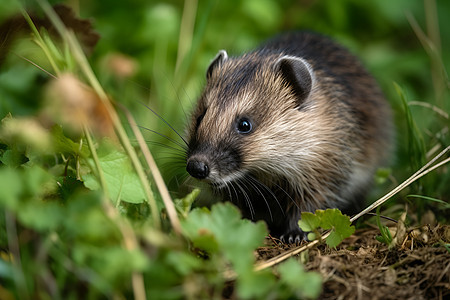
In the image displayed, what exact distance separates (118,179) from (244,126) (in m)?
1.06

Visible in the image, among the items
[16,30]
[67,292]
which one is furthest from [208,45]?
[67,292]

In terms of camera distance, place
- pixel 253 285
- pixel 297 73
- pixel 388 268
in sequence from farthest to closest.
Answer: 1. pixel 297 73
2. pixel 388 268
3. pixel 253 285

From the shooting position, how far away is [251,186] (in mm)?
3891

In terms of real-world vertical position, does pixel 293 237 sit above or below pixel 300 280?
below

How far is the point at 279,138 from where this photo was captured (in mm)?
3729

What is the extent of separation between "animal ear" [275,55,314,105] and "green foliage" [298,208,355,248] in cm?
130

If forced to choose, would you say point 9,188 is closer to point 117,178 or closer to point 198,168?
point 117,178

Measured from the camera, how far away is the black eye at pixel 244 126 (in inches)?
143

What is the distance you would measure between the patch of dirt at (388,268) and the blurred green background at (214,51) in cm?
101

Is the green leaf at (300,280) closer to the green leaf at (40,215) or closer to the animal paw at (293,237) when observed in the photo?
the green leaf at (40,215)

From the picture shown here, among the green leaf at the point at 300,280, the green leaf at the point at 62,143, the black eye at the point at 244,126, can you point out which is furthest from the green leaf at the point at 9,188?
the black eye at the point at 244,126

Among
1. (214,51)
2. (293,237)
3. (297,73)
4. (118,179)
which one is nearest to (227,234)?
(118,179)

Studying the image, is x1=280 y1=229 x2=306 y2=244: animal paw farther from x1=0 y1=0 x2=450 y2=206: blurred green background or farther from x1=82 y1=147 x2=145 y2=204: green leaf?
x1=82 y1=147 x2=145 y2=204: green leaf

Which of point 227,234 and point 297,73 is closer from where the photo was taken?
point 227,234
